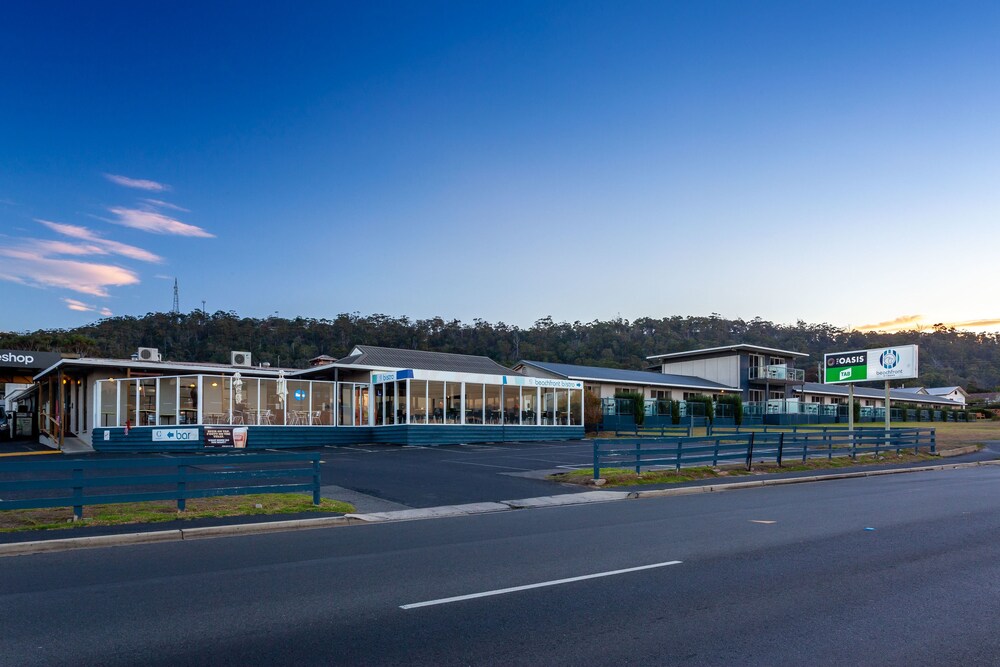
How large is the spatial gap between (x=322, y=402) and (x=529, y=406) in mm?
11411

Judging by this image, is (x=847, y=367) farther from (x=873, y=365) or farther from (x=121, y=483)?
(x=121, y=483)

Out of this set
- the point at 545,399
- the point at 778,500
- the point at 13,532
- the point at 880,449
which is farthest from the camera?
the point at 545,399

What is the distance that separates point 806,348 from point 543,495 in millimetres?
129903

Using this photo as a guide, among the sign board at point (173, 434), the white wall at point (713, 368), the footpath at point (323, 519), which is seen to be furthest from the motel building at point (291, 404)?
the white wall at point (713, 368)

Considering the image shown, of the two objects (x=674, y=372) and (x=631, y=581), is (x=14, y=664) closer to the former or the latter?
(x=631, y=581)

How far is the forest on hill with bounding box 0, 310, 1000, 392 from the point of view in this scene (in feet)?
296

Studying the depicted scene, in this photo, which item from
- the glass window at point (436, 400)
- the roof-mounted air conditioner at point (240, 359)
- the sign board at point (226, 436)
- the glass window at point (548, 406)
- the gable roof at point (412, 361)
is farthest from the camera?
the glass window at point (548, 406)

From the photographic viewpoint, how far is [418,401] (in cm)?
3534

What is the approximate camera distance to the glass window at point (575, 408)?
143 feet

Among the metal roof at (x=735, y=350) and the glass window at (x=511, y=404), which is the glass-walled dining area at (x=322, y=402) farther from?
the metal roof at (x=735, y=350)

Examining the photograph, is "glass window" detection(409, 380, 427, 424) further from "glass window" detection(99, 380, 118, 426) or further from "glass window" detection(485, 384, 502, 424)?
"glass window" detection(99, 380, 118, 426)

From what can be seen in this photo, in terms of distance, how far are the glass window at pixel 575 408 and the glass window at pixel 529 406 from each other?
303 centimetres

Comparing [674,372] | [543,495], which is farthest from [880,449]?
[674,372]

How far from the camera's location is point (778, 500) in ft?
55.4
